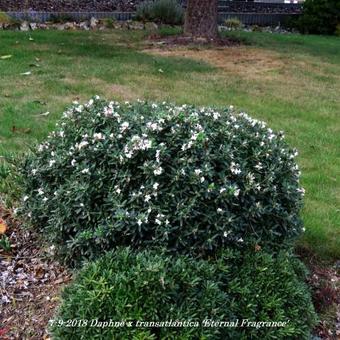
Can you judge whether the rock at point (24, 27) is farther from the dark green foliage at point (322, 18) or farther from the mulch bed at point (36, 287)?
the mulch bed at point (36, 287)

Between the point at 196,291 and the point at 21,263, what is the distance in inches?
46.9

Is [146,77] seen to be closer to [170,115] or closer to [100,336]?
[170,115]

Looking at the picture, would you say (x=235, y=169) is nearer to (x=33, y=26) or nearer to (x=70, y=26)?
(x=33, y=26)

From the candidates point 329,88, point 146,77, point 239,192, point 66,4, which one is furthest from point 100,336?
point 66,4

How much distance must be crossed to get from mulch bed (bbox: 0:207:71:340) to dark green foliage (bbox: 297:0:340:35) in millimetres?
12691

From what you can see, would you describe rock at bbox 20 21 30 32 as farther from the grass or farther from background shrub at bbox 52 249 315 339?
background shrub at bbox 52 249 315 339

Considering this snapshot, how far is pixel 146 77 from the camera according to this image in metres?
7.79

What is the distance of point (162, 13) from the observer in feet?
42.4

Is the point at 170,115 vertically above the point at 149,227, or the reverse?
the point at 170,115

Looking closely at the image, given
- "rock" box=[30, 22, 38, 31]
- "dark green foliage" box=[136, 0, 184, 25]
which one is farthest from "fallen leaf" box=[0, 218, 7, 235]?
"dark green foliage" box=[136, 0, 184, 25]

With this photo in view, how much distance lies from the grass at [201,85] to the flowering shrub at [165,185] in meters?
0.92

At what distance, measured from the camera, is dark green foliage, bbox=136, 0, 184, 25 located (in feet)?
42.3

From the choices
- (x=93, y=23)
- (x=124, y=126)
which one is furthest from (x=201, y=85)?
(x=93, y=23)

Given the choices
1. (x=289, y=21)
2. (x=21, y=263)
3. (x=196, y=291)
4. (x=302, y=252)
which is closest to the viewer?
(x=196, y=291)
